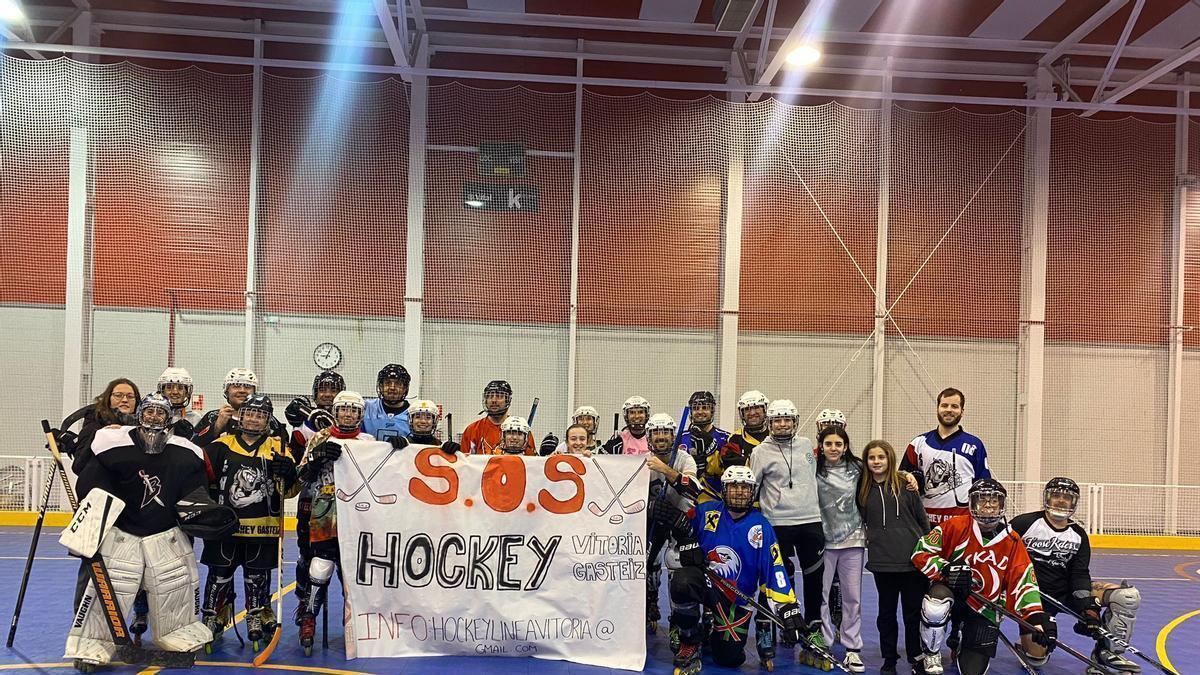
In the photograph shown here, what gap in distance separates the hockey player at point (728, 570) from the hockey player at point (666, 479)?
0.08 m

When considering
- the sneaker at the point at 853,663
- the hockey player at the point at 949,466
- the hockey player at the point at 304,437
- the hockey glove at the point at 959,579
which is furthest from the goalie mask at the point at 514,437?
the hockey glove at the point at 959,579

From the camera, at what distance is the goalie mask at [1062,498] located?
18.0 ft

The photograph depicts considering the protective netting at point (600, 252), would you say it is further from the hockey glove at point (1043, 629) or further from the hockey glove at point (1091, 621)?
the hockey glove at point (1043, 629)

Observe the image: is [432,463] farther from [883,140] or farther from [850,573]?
[883,140]

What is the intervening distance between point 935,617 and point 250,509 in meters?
4.39

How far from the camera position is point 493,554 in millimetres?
5188

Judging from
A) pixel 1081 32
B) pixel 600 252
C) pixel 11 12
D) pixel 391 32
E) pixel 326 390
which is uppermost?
pixel 1081 32

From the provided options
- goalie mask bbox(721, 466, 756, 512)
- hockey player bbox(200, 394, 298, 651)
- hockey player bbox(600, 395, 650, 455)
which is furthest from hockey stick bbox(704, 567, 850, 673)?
hockey player bbox(200, 394, 298, 651)

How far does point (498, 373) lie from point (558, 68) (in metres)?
4.71

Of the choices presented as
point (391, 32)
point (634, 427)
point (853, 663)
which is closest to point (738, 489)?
point (634, 427)

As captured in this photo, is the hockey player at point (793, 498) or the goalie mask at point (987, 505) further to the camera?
the hockey player at point (793, 498)

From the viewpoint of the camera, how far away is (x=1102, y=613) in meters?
5.80

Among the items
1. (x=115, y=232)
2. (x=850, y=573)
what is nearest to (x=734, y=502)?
(x=850, y=573)

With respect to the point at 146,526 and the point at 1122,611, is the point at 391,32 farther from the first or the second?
the point at 1122,611
